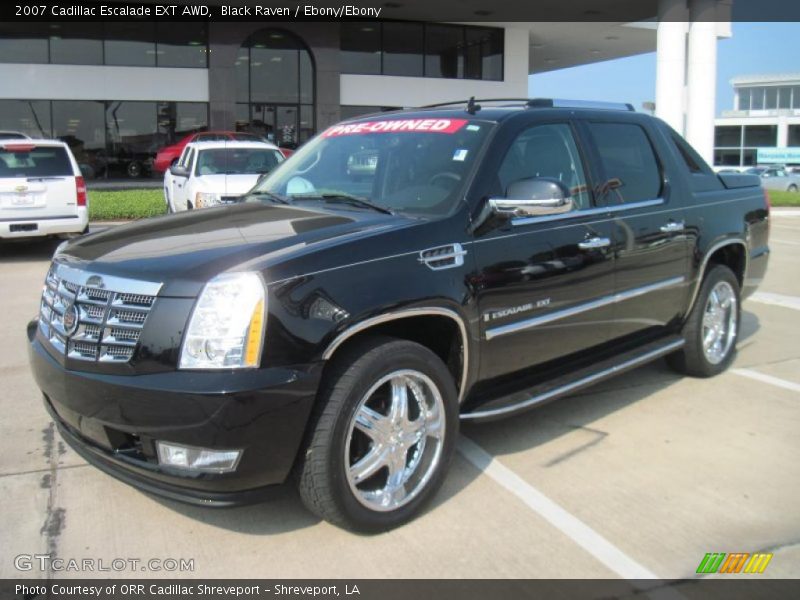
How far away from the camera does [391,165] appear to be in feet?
13.7

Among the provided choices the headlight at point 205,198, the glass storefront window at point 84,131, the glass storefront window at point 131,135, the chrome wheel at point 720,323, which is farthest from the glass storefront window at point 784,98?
the chrome wheel at point 720,323

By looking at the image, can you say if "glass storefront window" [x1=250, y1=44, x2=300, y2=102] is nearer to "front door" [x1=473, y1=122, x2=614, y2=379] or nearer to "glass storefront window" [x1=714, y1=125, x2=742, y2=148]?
"front door" [x1=473, y1=122, x2=614, y2=379]

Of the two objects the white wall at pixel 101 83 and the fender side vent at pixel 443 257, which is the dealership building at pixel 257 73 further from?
the fender side vent at pixel 443 257

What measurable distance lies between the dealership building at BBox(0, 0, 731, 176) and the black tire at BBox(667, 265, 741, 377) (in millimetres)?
21818

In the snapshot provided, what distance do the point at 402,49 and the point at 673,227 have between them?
88.1 feet

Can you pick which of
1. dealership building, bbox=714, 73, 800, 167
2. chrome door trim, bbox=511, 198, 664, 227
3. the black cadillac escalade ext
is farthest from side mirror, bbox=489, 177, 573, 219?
dealership building, bbox=714, 73, 800, 167

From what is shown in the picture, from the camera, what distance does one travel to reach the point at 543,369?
13.7ft

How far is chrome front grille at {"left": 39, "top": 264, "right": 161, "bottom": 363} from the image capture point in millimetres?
3008

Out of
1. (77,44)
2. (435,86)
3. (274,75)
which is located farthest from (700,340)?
(435,86)

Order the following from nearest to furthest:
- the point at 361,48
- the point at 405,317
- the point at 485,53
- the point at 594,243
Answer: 1. the point at 405,317
2. the point at 594,243
3. the point at 361,48
4. the point at 485,53

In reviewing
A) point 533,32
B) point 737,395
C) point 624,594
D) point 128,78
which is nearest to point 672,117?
point 533,32

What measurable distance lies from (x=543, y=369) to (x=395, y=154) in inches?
57.6

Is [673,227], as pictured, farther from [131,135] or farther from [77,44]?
[77,44]

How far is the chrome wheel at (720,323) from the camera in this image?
5.57 m
